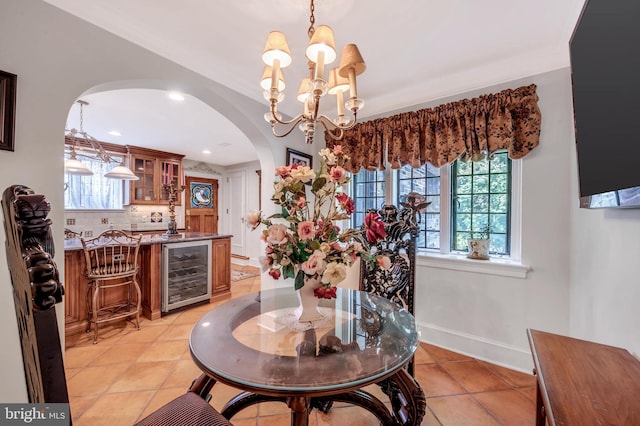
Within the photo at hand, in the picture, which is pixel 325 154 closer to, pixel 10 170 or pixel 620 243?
pixel 620 243

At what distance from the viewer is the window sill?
2.08 m

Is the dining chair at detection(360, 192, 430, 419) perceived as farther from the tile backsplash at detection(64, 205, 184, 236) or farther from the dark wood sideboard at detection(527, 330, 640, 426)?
the tile backsplash at detection(64, 205, 184, 236)

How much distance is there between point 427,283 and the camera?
2506mm

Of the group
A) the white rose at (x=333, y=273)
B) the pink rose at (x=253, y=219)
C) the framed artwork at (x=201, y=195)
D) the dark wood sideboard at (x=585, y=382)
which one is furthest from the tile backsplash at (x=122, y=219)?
the dark wood sideboard at (x=585, y=382)

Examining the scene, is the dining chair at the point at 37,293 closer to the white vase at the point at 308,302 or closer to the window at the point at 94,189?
the white vase at the point at 308,302

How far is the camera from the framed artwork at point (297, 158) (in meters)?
2.93

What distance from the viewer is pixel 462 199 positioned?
249 centimetres

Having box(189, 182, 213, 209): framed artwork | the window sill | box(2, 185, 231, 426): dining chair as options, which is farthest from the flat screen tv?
box(189, 182, 213, 209): framed artwork

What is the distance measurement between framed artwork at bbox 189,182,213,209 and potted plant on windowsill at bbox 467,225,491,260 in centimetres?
577

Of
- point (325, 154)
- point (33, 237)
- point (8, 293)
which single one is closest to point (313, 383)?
point (33, 237)

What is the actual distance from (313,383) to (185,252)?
3086mm

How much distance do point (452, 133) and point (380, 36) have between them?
1.05m

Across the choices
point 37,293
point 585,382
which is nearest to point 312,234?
point 37,293

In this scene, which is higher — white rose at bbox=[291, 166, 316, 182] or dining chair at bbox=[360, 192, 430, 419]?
white rose at bbox=[291, 166, 316, 182]
